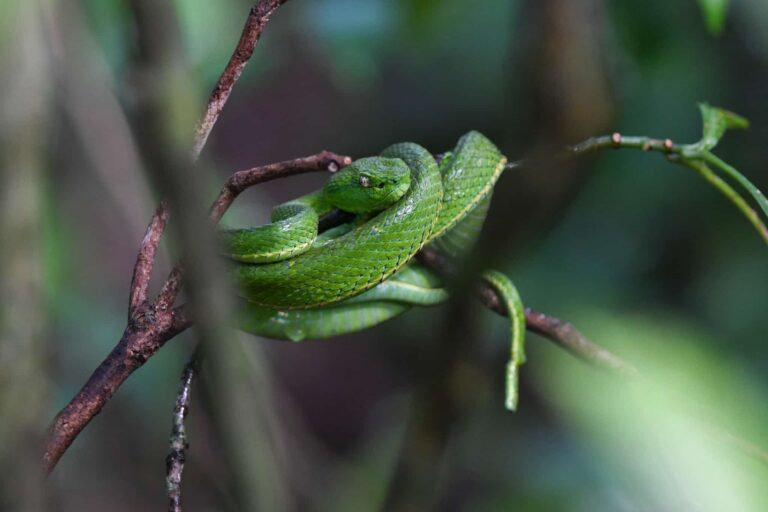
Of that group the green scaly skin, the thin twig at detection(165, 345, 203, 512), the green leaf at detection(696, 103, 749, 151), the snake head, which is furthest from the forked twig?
the green leaf at detection(696, 103, 749, 151)

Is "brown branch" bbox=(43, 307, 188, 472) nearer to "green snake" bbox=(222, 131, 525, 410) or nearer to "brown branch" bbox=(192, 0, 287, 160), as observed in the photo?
"green snake" bbox=(222, 131, 525, 410)

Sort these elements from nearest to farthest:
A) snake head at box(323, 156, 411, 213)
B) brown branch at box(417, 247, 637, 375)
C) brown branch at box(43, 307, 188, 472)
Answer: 1. brown branch at box(43, 307, 188, 472)
2. brown branch at box(417, 247, 637, 375)
3. snake head at box(323, 156, 411, 213)

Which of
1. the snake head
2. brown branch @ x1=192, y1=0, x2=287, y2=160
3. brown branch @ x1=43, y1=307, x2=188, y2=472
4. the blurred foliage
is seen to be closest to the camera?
the blurred foliage

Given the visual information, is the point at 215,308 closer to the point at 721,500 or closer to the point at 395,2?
the point at 721,500

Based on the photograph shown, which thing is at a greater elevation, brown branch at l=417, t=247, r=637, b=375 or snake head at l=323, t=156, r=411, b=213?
snake head at l=323, t=156, r=411, b=213

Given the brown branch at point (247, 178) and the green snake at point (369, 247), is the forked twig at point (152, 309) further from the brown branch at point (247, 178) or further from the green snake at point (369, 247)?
the green snake at point (369, 247)

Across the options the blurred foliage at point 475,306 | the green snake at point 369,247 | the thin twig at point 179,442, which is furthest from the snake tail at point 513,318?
the thin twig at point 179,442
